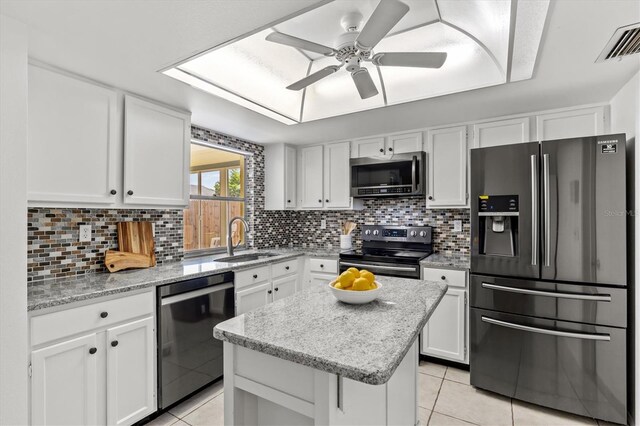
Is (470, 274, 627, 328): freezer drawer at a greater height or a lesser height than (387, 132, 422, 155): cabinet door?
lesser

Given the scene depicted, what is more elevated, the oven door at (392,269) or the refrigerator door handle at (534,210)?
the refrigerator door handle at (534,210)

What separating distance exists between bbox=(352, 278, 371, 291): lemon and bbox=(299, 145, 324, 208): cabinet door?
96.2 inches

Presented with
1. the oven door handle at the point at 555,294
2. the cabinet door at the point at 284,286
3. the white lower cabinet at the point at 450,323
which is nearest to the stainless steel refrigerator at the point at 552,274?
the oven door handle at the point at 555,294

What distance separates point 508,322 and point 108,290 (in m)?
2.71

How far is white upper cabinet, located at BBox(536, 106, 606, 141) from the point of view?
8.05ft

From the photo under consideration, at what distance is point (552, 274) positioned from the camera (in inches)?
84.8

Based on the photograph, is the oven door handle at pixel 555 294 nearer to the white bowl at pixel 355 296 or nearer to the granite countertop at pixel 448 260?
the granite countertop at pixel 448 260

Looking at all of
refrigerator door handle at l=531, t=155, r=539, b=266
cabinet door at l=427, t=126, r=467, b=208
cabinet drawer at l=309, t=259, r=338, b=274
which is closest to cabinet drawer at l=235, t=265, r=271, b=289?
cabinet drawer at l=309, t=259, r=338, b=274

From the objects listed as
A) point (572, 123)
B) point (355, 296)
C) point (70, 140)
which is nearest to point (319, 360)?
point (355, 296)

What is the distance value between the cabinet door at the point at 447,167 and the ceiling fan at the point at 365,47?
1497 mm

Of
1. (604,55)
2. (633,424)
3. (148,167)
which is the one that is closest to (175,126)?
(148,167)

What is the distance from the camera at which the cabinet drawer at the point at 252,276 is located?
106 inches

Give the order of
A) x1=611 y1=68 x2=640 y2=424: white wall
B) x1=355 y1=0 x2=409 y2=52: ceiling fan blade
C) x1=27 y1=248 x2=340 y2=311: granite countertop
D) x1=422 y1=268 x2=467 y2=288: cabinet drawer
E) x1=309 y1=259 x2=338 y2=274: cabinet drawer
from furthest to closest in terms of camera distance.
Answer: x1=309 y1=259 x2=338 y2=274: cabinet drawer
x1=422 y1=268 x2=467 y2=288: cabinet drawer
x1=611 y1=68 x2=640 y2=424: white wall
x1=27 y1=248 x2=340 y2=311: granite countertop
x1=355 y1=0 x2=409 y2=52: ceiling fan blade

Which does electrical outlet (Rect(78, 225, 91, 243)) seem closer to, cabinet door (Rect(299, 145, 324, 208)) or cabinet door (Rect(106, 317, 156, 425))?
cabinet door (Rect(106, 317, 156, 425))
